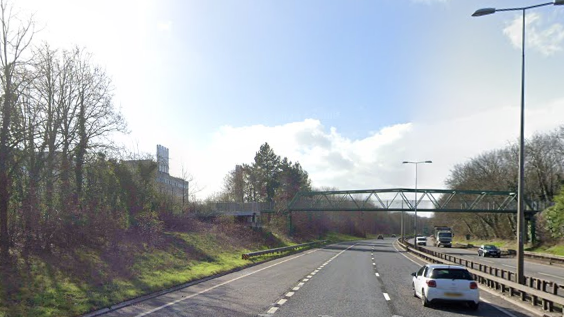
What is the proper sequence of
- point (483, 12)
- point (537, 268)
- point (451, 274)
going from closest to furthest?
point (451, 274), point (483, 12), point (537, 268)

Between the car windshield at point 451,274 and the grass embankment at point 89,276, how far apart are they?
960 cm

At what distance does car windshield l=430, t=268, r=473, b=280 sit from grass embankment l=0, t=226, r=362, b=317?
9596 mm

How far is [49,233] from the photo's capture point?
2264 centimetres

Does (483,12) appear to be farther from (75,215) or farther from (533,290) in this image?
(75,215)

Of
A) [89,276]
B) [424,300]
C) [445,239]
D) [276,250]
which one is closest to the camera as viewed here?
[424,300]

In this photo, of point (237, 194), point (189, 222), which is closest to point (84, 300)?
point (189, 222)

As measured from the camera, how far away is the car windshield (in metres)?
14.6

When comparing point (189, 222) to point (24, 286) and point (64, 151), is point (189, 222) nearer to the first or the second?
point (64, 151)

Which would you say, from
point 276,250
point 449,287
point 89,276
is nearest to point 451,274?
point 449,287

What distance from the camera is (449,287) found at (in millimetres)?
14180

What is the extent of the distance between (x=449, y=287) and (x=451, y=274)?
29.6 inches

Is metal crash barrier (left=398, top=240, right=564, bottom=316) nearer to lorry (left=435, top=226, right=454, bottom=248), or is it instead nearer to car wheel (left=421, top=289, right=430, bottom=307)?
car wheel (left=421, top=289, right=430, bottom=307)

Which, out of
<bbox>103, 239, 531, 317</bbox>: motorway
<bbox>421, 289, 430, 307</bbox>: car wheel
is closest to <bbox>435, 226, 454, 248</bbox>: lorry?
<bbox>103, 239, 531, 317</bbox>: motorway

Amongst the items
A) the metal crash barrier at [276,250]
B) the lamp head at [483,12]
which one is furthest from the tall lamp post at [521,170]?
the metal crash barrier at [276,250]
